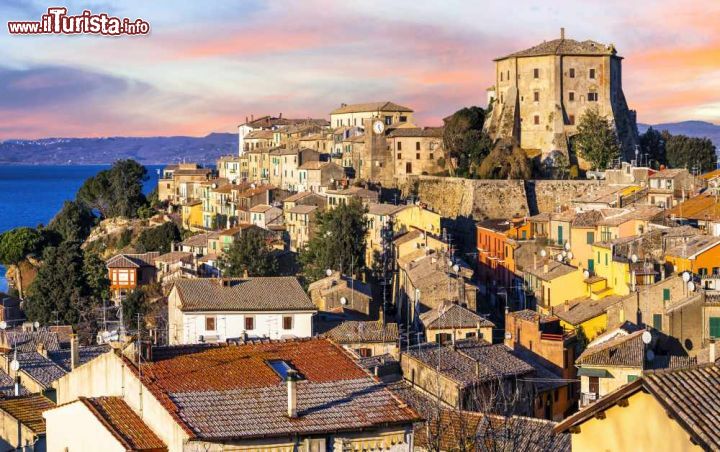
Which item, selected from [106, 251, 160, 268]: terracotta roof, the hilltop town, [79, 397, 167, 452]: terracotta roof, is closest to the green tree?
the hilltop town

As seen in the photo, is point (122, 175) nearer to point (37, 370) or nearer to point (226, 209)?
point (226, 209)

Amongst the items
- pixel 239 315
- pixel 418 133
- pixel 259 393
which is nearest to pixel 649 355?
pixel 239 315

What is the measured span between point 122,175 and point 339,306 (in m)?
55.3

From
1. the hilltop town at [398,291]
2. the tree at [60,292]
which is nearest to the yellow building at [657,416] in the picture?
the hilltop town at [398,291]

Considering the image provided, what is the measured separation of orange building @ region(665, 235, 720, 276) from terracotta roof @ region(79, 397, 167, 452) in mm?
27357

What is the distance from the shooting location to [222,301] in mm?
40250

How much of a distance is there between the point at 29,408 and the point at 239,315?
795 inches

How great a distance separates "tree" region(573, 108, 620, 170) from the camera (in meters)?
71.7

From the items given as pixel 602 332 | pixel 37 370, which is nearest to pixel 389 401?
pixel 37 370

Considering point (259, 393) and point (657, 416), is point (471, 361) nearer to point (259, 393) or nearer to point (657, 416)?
point (259, 393)

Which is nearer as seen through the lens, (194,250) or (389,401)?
(389,401)

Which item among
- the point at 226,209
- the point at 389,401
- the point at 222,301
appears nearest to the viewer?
the point at 389,401

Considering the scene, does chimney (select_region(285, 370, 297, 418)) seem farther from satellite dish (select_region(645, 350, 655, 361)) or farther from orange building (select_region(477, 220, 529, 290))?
orange building (select_region(477, 220, 529, 290))

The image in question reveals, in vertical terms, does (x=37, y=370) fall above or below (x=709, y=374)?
below
